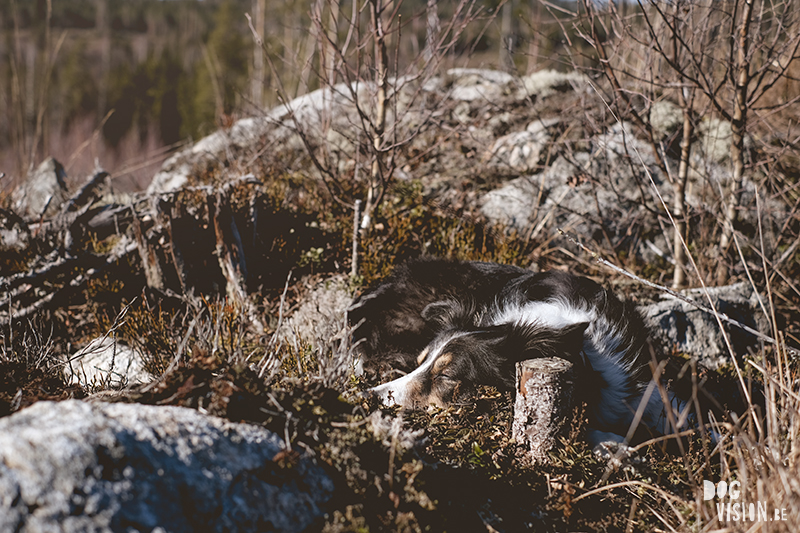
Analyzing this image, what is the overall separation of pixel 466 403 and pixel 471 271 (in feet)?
4.57

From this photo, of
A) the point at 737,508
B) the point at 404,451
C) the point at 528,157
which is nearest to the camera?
the point at 737,508

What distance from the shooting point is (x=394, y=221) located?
17.7 ft

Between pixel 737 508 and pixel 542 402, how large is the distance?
0.91 metres

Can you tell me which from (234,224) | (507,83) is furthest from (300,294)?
(507,83)

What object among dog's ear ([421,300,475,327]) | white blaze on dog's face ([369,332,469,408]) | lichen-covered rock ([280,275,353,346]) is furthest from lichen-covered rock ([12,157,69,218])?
white blaze on dog's face ([369,332,469,408])

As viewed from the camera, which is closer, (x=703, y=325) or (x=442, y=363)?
(x=442, y=363)

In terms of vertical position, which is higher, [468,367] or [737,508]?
[468,367]

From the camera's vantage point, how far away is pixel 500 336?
3.26 meters

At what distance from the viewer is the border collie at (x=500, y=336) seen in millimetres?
3111

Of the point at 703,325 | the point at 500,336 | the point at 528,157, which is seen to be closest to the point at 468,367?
the point at 500,336

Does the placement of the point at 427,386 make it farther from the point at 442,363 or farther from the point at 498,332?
the point at 498,332

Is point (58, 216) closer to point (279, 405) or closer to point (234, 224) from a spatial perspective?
point (234, 224)

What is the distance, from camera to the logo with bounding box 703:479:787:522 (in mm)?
1883

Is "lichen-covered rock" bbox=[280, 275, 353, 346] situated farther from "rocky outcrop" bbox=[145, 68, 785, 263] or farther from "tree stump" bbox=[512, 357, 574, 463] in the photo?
"tree stump" bbox=[512, 357, 574, 463]
